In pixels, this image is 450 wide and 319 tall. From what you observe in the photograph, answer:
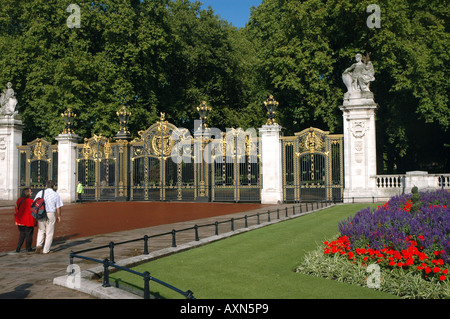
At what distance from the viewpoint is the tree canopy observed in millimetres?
26688

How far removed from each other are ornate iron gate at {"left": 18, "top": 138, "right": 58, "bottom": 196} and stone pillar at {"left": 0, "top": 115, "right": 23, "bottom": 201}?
1.18ft

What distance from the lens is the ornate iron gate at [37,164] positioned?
90.5 feet

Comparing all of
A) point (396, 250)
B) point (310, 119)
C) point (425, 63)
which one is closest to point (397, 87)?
point (425, 63)

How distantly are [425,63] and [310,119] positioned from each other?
310 inches

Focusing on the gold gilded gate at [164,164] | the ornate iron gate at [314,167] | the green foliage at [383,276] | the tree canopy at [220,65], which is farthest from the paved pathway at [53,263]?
the tree canopy at [220,65]

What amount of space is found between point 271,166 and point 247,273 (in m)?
15.9

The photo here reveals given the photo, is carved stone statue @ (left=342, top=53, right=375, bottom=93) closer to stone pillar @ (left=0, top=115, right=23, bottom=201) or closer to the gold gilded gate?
the gold gilded gate

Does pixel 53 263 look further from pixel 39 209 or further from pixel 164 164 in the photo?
pixel 164 164

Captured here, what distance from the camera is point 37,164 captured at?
92.5ft

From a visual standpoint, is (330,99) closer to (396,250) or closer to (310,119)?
(310,119)

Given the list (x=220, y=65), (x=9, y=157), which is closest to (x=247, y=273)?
(x=9, y=157)

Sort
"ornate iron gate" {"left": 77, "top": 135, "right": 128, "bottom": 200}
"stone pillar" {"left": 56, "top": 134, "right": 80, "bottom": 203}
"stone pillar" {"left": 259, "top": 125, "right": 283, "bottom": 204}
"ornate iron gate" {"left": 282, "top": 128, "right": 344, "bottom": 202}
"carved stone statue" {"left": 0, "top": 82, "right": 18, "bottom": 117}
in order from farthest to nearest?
1. "carved stone statue" {"left": 0, "top": 82, "right": 18, "bottom": 117}
2. "stone pillar" {"left": 56, "top": 134, "right": 80, "bottom": 203}
3. "ornate iron gate" {"left": 77, "top": 135, "right": 128, "bottom": 200}
4. "stone pillar" {"left": 259, "top": 125, "right": 283, "bottom": 204}
5. "ornate iron gate" {"left": 282, "top": 128, "right": 344, "bottom": 202}

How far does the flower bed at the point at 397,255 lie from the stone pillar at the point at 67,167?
69.5 ft

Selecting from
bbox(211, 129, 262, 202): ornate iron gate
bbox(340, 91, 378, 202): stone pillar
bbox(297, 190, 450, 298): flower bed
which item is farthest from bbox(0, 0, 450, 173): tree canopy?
bbox(297, 190, 450, 298): flower bed
